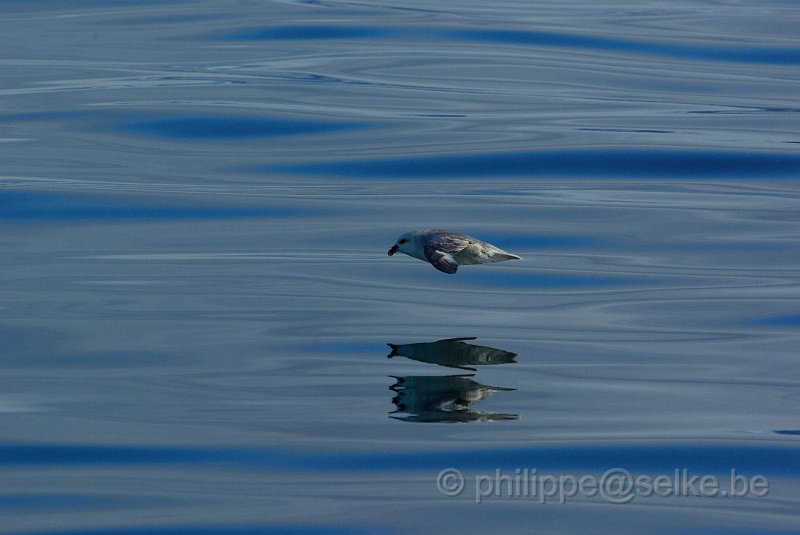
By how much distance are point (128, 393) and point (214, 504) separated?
65.9 inches

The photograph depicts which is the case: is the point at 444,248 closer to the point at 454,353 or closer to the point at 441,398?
the point at 454,353

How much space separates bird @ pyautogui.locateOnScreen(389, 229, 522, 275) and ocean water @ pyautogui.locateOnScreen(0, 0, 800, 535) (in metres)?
0.48

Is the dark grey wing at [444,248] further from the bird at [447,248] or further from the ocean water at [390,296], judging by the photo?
the ocean water at [390,296]

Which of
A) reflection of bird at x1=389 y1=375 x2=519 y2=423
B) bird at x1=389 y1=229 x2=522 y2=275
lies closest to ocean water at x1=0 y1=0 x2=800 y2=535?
reflection of bird at x1=389 y1=375 x2=519 y2=423

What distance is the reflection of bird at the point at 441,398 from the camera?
23.0ft

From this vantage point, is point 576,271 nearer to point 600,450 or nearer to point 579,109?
point 600,450

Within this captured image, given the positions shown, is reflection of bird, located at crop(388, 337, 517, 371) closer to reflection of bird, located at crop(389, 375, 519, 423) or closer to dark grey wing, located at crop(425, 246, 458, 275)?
reflection of bird, located at crop(389, 375, 519, 423)

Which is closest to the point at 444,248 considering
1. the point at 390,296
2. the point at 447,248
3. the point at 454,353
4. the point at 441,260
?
the point at 447,248

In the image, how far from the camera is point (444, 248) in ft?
27.5

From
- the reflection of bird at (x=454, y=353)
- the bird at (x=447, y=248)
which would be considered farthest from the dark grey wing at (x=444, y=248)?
the reflection of bird at (x=454, y=353)

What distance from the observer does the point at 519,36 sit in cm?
2373

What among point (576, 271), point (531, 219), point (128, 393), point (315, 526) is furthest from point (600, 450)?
point (531, 219)

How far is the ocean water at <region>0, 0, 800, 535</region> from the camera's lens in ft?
20.3

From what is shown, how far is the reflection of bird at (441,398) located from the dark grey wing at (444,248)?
0.84 metres
